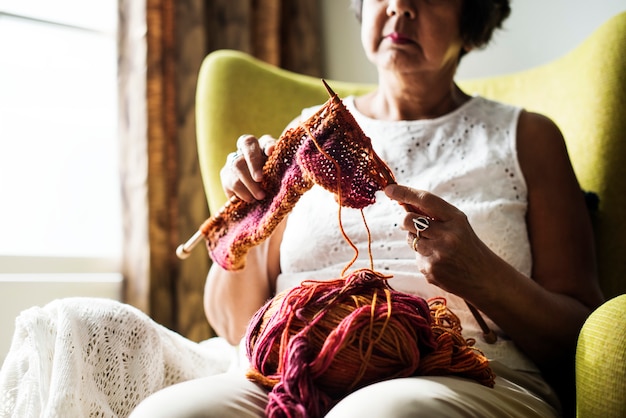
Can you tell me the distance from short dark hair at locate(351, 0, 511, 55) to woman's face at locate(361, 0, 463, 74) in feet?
0.14

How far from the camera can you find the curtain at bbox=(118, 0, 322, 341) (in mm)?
1804

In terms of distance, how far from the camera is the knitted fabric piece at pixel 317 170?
864 mm

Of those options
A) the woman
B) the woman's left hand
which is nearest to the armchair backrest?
the woman

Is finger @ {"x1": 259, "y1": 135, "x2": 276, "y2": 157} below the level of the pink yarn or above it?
above

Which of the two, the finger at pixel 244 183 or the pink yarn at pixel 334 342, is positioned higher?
the finger at pixel 244 183

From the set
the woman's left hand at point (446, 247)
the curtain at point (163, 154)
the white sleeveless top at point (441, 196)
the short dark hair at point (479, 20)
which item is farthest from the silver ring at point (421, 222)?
the curtain at point (163, 154)

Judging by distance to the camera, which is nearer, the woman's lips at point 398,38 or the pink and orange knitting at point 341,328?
the pink and orange knitting at point 341,328

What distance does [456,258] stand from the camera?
2.87 feet

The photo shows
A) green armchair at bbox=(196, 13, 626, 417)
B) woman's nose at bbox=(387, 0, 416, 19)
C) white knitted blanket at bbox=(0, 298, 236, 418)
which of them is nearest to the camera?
white knitted blanket at bbox=(0, 298, 236, 418)

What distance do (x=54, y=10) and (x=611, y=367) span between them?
1.73m

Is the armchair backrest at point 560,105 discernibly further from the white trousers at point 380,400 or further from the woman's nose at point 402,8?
the white trousers at point 380,400

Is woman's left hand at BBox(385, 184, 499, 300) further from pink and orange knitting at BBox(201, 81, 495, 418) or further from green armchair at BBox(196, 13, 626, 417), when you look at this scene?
green armchair at BBox(196, 13, 626, 417)

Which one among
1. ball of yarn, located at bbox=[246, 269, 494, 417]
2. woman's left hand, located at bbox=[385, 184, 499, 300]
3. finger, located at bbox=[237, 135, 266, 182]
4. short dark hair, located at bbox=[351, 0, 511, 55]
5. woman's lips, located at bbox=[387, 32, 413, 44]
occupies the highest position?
short dark hair, located at bbox=[351, 0, 511, 55]

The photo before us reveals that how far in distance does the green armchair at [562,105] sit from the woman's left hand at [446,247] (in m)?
0.47
